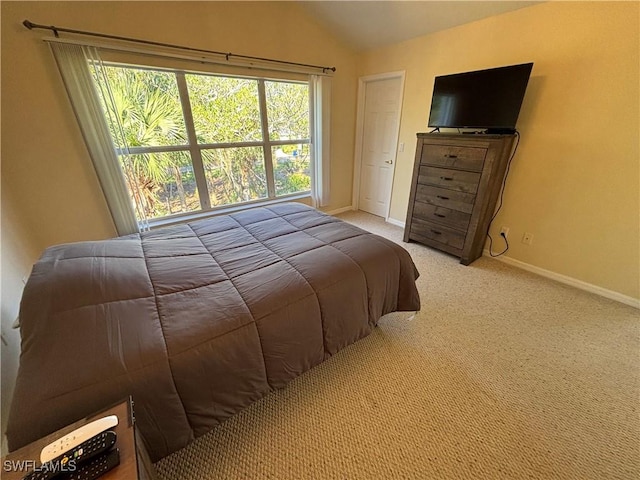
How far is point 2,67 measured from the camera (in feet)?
5.91

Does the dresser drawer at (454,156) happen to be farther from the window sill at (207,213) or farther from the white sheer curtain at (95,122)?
the white sheer curtain at (95,122)

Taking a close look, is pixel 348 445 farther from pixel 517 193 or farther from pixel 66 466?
pixel 517 193

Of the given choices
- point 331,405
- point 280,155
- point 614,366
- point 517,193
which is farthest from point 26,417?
point 517,193

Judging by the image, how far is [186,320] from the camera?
989mm

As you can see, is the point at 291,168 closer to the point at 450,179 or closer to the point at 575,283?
the point at 450,179

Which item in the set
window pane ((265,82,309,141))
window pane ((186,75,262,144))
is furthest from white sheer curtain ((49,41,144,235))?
window pane ((265,82,309,141))

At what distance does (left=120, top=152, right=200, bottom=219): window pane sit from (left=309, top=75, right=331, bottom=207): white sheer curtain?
1.62 metres

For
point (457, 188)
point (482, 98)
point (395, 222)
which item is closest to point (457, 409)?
point (457, 188)

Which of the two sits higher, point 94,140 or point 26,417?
point 94,140

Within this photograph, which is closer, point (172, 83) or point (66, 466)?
point (66, 466)

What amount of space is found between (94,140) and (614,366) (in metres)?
4.16

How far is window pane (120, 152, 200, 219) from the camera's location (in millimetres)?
2461

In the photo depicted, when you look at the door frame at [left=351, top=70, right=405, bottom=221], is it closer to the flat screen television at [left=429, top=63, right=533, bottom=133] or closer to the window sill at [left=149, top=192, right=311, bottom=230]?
the flat screen television at [left=429, top=63, right=533, bottom=133]

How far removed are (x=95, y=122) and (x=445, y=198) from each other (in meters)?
3.33
